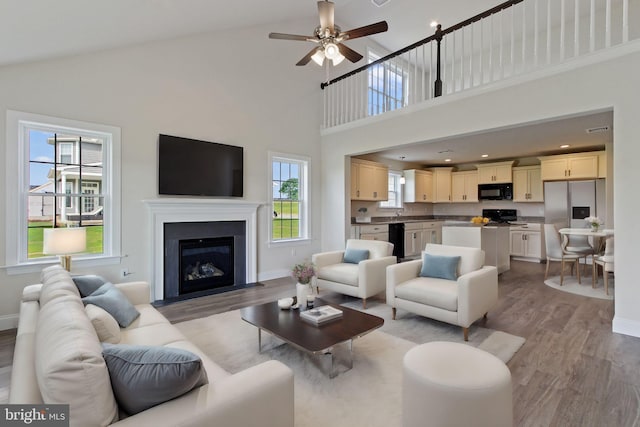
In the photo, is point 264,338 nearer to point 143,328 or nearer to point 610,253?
point 143,328

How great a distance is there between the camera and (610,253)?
4.68m

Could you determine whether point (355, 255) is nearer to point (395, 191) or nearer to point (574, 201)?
point (395, 191)

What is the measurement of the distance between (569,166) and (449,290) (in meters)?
5.60

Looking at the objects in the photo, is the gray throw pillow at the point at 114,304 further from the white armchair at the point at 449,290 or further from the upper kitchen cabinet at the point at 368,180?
the upper kitchen cabinet at the point at 368,180

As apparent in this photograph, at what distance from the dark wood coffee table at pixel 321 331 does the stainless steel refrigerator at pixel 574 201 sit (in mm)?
5738

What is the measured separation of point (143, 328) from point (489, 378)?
7.54 ft

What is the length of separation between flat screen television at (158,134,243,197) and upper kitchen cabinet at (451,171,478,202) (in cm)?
619

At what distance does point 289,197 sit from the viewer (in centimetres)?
606

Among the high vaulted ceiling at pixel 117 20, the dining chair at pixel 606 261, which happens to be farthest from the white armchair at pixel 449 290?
the high vaulted ceiling at pixel 117 20

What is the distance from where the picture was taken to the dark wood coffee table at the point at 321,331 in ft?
7.39

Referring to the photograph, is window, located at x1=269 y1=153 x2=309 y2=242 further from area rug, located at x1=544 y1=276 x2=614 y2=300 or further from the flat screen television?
area rug, located at x1=544 y1=276 x2=614 y2=300

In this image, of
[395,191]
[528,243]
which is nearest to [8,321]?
[395,191]

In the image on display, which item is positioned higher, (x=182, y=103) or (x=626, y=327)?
(x=182, y=103)

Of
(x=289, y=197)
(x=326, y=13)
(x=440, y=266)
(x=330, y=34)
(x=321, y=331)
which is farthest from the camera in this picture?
(x=289, y=197)
